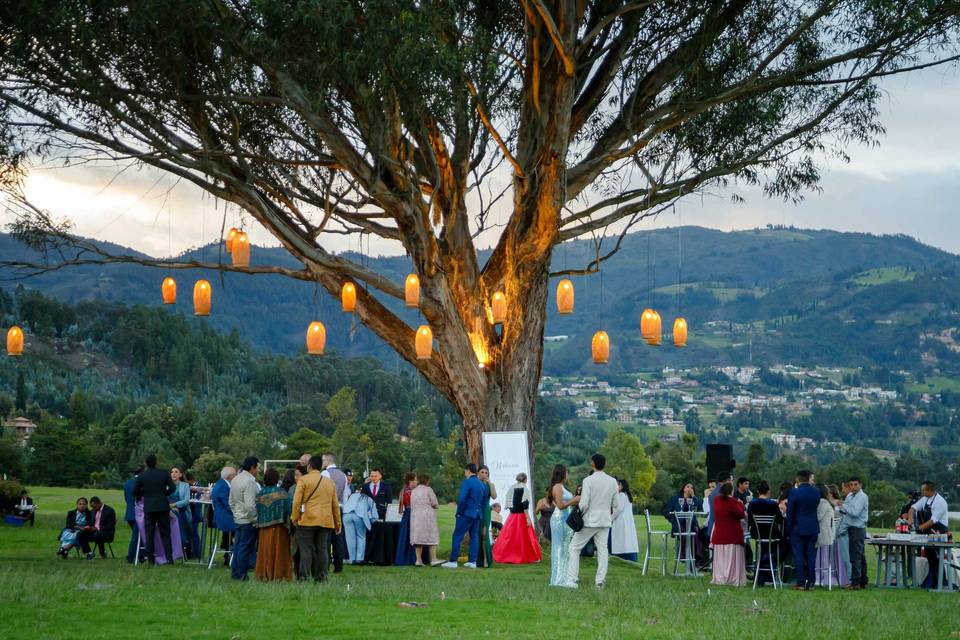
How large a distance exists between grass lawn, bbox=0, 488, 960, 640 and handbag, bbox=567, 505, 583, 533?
0.65 m

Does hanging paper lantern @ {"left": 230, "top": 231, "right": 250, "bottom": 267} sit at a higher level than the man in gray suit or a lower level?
higher

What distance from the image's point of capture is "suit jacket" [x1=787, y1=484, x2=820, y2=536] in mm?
14055

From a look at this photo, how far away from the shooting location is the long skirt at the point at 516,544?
1705cm

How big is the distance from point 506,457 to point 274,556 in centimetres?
596

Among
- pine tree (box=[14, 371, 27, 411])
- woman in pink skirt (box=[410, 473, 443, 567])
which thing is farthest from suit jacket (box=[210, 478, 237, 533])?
pine tree (box=[14, 371, 27, 411])

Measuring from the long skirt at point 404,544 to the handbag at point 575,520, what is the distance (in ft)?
14.0

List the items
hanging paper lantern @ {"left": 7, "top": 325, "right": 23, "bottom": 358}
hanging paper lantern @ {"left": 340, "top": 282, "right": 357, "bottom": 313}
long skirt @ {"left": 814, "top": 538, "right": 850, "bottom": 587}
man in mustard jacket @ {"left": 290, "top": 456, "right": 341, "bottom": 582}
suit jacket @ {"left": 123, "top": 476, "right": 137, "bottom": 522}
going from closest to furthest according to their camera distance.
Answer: man in mustard jacket @ {"left": 290, "top": 456, "right": 341, "bottom": 582}
long skirt @ {"left": 814, "top": 538, "right": 850, "bottom": 587}
suit jacket @ {"left": 123, "top": 476, "right": 137, "bottom": 522}
hanging paper lantern @ {"left": 7, "top": 325, "right": 23, "bottom": 358}
hanging paper lantern @ {"left": 340, "top": 282, "right": 357, "bottom": 313}

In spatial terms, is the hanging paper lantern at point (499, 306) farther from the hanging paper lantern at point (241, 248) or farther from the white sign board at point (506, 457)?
the hanging paper lantern at point (241, 248)

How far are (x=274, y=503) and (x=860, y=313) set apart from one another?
526ft

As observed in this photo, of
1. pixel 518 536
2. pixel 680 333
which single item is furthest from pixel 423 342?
pixel 680 333

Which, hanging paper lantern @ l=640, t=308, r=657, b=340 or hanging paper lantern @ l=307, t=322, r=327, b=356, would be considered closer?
hanging paper lantern @ l=640, t=308, r=657, b=340

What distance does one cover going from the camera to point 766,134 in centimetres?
1977

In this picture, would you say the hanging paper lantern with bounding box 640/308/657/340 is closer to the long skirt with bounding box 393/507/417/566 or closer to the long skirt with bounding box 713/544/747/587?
the long skirt with bounding box 713/544/747/587

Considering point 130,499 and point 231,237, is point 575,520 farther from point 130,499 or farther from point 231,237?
point 231,237
